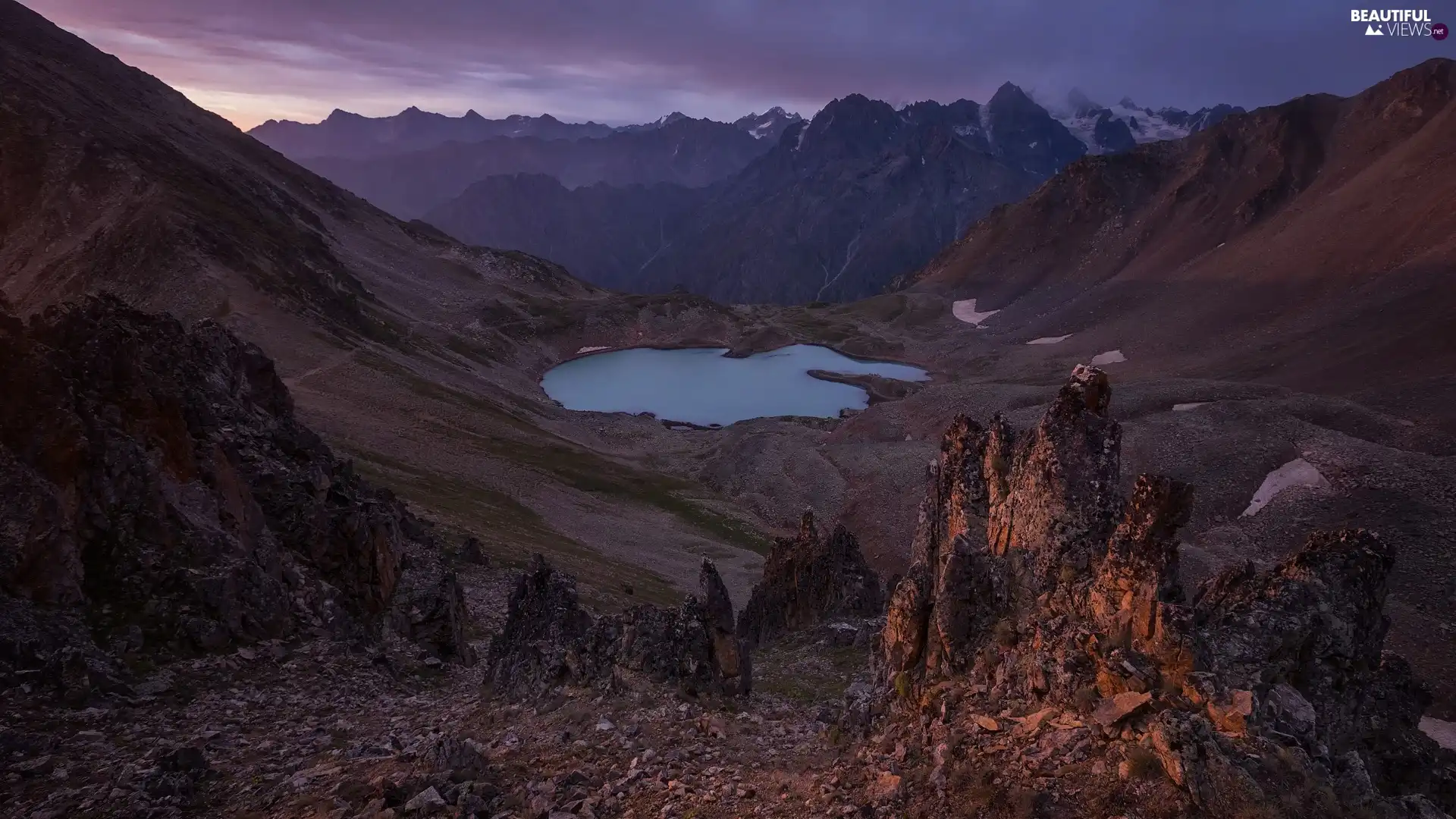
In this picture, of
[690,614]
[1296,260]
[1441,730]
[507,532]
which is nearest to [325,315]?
[507,532]

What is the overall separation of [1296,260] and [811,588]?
428 ft

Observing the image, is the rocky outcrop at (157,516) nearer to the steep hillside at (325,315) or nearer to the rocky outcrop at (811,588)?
the steep hillside at (325,315)

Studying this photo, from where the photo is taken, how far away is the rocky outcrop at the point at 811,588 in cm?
3722

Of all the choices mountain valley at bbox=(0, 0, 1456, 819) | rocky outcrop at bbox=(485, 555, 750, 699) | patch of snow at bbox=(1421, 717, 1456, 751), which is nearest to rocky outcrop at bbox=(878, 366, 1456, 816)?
mountain valley at bbox=(0, 0, 1456, 819)

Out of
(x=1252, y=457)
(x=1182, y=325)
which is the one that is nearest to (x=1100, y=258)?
(x=1182, y=325)

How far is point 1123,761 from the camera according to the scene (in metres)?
10.6

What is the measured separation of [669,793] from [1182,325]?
142 m

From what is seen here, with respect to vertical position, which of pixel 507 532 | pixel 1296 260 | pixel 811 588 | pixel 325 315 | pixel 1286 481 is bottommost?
pixel 507 532

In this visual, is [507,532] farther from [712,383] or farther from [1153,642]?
[712,383]

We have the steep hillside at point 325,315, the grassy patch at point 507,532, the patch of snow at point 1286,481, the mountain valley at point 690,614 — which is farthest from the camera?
the steep hillside at point 325,315

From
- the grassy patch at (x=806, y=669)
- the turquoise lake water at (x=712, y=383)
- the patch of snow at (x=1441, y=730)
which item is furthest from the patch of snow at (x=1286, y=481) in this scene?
the turquoise lake water at (x=712, y=383)

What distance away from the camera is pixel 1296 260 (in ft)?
424

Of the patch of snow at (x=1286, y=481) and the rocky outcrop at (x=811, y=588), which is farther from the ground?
the patch of snow at (x=1286, y=481)

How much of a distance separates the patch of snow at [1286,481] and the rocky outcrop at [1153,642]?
42727 mm
